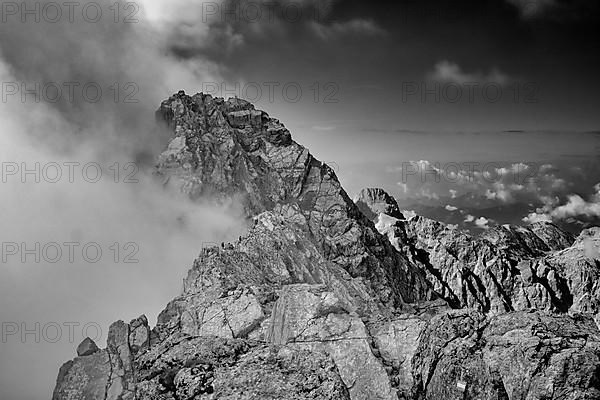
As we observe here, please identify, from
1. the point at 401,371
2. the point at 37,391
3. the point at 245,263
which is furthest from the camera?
the point at 37,391

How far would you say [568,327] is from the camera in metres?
23.0

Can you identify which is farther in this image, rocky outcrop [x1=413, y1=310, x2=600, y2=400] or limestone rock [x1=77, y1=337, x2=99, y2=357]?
limestone rock [x1=77, y1=337, x2=99, y2=357]

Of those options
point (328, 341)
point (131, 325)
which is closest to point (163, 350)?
point (328, 341)

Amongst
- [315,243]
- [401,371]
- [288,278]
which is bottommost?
[401,371]

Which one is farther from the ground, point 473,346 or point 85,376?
point 473,346

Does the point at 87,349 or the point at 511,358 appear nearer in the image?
the point at 511,358

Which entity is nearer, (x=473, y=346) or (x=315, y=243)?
(x=473, y=346)

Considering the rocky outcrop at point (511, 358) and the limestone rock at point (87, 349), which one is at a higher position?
the rocky outcrop at point (511, 358)

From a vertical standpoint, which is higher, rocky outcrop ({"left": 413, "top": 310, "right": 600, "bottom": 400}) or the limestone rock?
rocky outcrop ({"left": 413, "top": 310, "right": 600, "bottom": 400})

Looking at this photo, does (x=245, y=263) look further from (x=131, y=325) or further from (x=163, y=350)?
(x=163, y=350)

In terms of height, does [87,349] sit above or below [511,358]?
below

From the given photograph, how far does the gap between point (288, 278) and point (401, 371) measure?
96344 mm

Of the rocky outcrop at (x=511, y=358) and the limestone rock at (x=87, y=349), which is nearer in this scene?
the rocky outcrop at (x=511, y=358)

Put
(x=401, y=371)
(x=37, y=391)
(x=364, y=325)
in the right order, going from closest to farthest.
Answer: (x=401, y=371)
(x=364, y=325)
(x=37, y=391)
